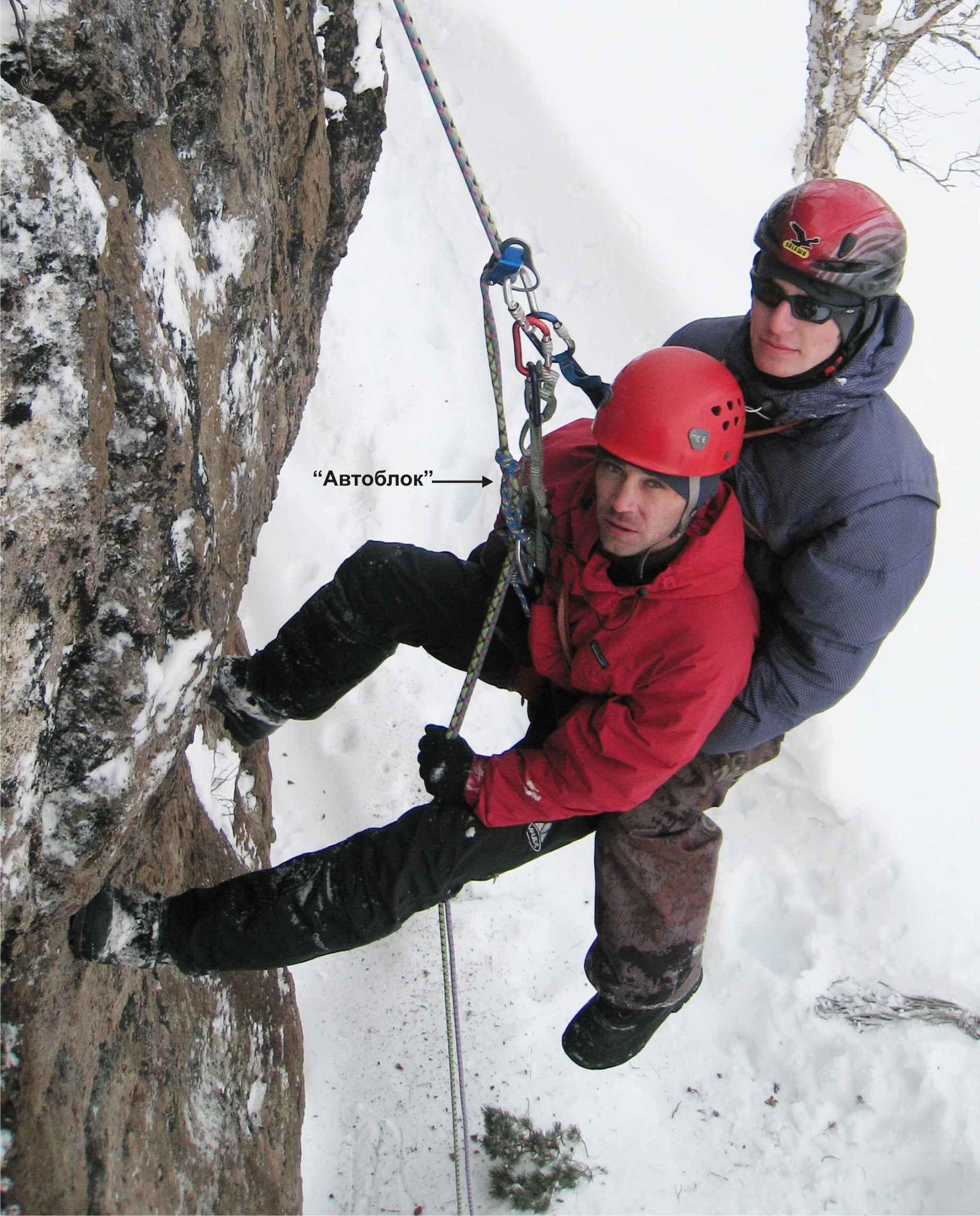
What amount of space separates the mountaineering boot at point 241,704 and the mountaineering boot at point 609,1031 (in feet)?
4.50

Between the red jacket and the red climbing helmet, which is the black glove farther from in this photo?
the red climbing helmet

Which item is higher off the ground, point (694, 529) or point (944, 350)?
point (944, 350)

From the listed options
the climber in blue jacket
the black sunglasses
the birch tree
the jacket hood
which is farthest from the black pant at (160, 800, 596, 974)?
the birch tree

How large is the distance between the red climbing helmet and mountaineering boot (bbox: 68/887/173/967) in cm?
170

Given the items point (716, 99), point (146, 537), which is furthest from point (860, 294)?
point (716, 99)

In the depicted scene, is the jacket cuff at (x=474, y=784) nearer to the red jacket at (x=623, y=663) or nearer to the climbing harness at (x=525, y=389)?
the red jacket at (x=623, y=663)

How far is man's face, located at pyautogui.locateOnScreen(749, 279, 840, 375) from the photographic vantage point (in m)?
2.31

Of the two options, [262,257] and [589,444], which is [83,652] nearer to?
[262,257]

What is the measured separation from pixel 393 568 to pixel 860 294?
150 centimetres

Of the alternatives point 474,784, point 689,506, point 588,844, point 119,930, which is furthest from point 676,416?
point 588,844

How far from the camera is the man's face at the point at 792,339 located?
231 cm

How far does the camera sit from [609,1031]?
297 centimetres

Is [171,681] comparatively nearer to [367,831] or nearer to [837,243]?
[367,831]

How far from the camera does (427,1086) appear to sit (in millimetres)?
4062
